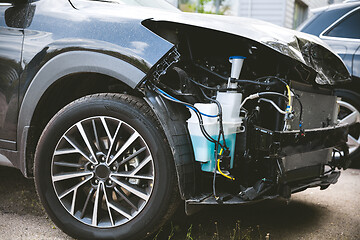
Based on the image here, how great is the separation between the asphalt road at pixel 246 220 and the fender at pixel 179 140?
18.0 inches

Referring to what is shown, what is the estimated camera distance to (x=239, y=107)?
2.39 meters

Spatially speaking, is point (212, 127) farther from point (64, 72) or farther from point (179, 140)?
point (64, 72)

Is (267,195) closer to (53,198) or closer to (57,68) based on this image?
(53,198)

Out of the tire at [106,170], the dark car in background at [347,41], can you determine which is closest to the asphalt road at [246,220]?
the tire at [106,170]

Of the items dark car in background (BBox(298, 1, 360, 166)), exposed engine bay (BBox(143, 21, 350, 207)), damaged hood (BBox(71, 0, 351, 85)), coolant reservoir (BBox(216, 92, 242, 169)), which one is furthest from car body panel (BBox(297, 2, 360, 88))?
coolant reservoir (BBox(216, 92, 242, 169))

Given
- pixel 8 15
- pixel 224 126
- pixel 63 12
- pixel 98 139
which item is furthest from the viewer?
pixel 8 15

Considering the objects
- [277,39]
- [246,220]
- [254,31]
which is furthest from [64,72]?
[246,220]

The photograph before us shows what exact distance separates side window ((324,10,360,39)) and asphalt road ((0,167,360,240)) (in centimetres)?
224

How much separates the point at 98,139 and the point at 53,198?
19.0 inches

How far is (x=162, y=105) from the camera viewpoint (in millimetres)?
2365

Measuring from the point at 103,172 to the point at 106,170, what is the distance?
24 mm

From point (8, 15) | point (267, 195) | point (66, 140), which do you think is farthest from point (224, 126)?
point (8, 15)

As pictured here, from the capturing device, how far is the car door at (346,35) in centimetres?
488

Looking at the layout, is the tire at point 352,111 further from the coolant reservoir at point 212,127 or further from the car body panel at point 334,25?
the coolant reservoir at point 212,127
